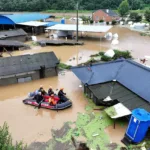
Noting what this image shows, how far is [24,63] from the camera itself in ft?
45.1

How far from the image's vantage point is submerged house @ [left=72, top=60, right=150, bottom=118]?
912 centimetres

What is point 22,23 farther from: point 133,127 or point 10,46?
point 133,127

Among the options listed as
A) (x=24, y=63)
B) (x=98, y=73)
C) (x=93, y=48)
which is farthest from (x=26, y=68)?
(x=93, y=48)

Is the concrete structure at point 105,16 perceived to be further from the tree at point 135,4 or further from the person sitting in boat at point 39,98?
the person sitting in boat at point 39,98

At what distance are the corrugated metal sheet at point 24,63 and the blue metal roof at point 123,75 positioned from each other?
2951mm

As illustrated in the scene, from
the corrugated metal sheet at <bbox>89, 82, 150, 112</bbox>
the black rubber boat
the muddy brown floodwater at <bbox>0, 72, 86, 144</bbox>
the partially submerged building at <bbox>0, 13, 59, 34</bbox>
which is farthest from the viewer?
the partially submerged building at <bbox>0, 13, 59, 34</bbox>

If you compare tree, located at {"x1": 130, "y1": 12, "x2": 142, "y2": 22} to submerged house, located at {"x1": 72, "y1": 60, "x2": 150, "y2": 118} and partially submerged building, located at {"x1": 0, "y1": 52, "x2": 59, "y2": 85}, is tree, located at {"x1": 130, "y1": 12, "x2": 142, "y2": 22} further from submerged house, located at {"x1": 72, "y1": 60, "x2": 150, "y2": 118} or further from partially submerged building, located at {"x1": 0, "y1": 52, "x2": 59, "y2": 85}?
submerged house, located at {"x1": 72, "y1": 60, "x2": 150, "y2": 118}

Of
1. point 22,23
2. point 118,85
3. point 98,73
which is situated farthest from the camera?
point 22,23

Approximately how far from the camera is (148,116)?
24.8 feet

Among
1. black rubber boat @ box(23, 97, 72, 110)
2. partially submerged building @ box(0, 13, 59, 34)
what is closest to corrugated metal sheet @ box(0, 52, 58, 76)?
black rubber boat @ box(23, 97, 72, 110)

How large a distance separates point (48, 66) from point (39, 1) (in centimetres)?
5682

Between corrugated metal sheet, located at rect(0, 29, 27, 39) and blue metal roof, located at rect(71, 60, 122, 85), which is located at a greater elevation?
corrugated metal sheet, located at rect(0, 29, 27, 39)

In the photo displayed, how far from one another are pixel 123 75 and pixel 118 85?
737 mm

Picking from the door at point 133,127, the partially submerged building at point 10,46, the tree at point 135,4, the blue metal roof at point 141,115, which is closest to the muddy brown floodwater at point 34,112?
the door at point 133,127
